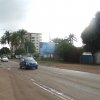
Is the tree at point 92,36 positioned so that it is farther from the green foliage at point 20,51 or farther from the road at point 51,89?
the green foliage at point 20,51

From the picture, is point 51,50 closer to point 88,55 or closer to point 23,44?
point 88,55

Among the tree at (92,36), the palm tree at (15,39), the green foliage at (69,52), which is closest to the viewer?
the tree at (92,36)

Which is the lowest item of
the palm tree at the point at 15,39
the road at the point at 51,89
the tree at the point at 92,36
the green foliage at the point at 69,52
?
the road at the point at 51,89

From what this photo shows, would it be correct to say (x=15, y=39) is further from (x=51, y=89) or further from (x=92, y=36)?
(x=51, y=89)

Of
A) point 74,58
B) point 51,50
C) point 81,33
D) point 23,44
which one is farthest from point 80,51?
point 23,44

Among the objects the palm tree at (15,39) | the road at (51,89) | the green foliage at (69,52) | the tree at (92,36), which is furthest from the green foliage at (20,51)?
the road at (51,89)

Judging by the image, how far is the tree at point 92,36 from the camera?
66.3 m

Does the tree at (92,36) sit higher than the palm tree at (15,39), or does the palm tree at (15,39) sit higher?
the palm tree at (15,39)

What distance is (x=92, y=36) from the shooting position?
221ft

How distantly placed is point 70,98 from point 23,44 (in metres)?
169

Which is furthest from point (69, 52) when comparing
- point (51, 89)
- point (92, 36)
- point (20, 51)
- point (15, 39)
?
point (15, 39)

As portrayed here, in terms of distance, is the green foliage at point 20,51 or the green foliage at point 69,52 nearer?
the green foliage at point 69,52

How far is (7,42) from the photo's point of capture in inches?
7446

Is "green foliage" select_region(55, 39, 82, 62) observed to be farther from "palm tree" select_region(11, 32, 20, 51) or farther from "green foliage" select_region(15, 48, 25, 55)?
"palm tree" select_region(11, 32, 20, 51)
